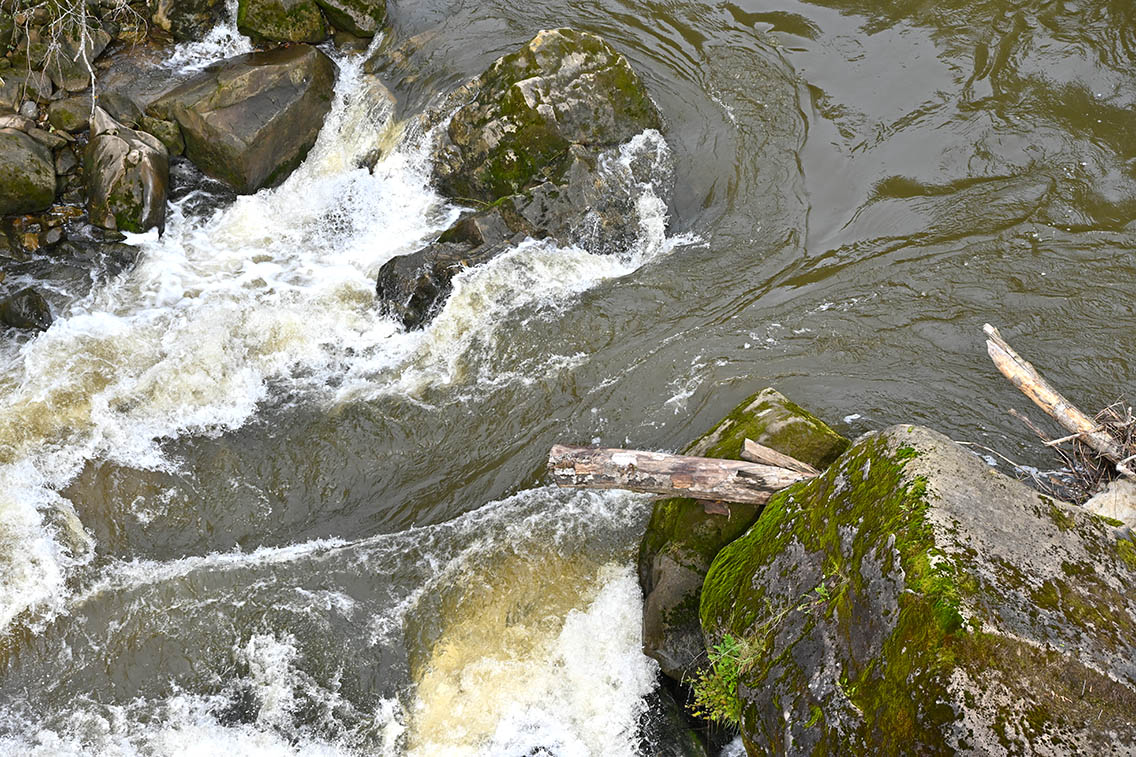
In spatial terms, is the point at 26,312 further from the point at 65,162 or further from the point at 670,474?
the point at 670,474

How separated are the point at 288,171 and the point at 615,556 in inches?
244

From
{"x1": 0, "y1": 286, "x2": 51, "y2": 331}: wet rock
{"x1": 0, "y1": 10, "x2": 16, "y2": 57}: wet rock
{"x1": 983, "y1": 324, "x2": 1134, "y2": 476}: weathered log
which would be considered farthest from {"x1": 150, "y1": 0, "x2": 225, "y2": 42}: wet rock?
{"x1": 983, "y1": 324, "x2": 1134, "y2": 476}: weathered log

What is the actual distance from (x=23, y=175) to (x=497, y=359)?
561 cm

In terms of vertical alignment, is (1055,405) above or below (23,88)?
above

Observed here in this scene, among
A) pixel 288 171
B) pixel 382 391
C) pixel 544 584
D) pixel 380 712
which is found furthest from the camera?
pixel 288 171

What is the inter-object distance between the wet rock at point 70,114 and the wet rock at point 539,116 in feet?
13.3

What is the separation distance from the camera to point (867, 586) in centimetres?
447

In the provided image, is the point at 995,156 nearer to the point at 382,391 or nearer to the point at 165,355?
the point at 382,391

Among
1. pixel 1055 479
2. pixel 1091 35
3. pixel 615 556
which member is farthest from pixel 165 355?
pixel 1091 35

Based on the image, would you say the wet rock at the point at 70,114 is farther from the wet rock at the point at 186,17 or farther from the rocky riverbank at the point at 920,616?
the rocky riverbank at the point at 920,616

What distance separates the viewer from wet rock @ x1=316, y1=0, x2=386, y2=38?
10.1m

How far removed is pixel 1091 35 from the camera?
9648mm

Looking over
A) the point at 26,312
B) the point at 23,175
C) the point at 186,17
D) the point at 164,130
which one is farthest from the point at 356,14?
the point at 26,312

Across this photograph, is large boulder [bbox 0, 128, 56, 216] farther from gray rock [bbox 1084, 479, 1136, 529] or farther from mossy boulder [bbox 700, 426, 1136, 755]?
gray rock [bbox 1084, 479, 1136, 529]
